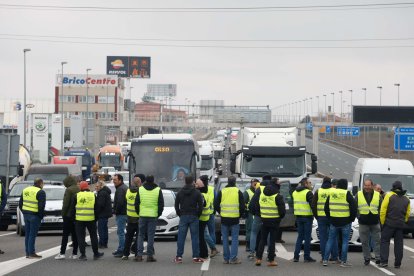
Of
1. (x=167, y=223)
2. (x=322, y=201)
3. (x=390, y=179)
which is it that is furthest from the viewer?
(x=390, y=179)

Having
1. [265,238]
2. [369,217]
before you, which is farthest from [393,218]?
[265,238]

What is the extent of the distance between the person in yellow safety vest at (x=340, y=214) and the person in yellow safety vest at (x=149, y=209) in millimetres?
3380

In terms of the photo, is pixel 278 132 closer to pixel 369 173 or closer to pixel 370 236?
pixel 369 173

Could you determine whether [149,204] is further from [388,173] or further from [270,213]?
[388,173]

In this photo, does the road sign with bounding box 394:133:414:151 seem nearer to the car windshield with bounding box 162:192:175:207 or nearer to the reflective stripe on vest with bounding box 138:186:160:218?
the car windshield with bounding box 162:192:175:207

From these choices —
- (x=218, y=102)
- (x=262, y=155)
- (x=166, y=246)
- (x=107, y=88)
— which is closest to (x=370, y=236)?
(x=166, y=246)

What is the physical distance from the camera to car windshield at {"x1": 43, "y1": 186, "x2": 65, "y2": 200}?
30369mm

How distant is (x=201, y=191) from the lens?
20.9 meters

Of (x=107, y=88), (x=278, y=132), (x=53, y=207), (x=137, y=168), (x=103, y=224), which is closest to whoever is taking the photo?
(x=103, y=224)

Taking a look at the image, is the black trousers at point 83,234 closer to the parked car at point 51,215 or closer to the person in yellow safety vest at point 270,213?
the person in yellow safety vest at point 270,213

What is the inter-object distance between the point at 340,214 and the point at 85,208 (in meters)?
5.22

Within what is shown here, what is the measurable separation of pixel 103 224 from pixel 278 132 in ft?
60.3

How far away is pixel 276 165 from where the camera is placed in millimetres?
36938

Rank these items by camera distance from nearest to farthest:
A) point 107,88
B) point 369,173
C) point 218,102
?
point 369,173
point 107,88
point 218,102
